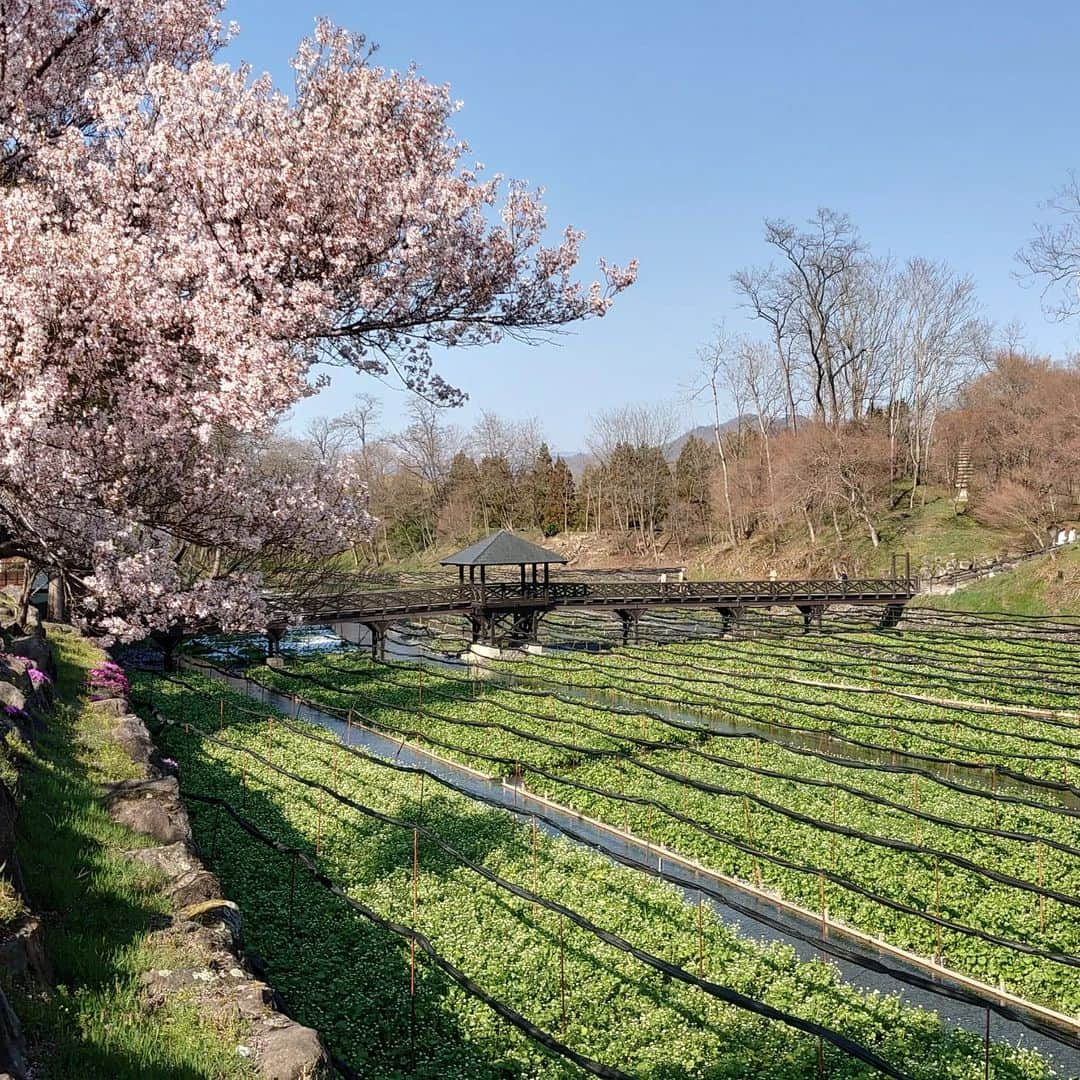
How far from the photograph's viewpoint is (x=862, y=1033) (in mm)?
7781

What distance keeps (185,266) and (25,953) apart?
20.8 feet

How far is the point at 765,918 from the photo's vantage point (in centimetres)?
884

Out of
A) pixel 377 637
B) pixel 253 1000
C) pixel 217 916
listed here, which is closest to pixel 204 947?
pixel 217 916

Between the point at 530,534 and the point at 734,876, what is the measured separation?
2233 inches

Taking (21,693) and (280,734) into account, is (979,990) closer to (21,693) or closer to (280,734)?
(21,693)

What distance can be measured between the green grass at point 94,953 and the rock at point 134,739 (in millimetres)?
1620

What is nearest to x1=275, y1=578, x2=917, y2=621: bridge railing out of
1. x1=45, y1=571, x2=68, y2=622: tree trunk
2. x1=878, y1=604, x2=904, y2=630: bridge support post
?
x1=878, y1=604, x2=904, y2=630: bridge support post

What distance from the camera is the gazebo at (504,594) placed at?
2988cm

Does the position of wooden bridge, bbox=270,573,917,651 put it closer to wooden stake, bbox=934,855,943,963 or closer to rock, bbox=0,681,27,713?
rock, bbox=0,681,27,713

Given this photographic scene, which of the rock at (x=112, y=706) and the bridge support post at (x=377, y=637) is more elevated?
the rock at (x=112, y=706)

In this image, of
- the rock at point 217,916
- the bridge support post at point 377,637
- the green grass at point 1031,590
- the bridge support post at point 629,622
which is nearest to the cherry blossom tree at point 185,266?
the rock at point 217,916

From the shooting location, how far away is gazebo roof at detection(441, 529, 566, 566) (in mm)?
29531

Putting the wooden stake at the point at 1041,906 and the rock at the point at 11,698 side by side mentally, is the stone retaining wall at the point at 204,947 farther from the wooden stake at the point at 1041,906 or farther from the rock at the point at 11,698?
the wooden stake at the point at 1041,906

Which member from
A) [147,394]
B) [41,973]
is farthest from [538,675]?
[41,973]
